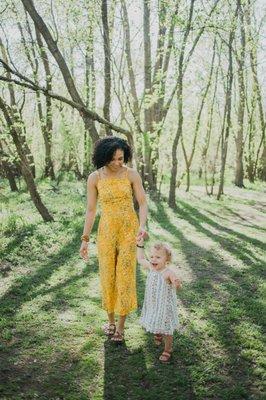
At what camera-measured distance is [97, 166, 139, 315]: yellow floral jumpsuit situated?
5.48 metres

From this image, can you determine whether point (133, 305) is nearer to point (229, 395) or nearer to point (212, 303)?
point (229, 395)

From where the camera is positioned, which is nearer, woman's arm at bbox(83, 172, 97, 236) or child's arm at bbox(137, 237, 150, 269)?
→ child's arm at bbox(137, 237, 150, 269)

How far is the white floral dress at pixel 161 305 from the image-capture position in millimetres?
5078

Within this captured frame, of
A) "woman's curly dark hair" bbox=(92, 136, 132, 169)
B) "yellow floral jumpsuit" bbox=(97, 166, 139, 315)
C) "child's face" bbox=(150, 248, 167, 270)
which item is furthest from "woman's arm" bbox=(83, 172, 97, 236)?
"child's face" bbox=(150, 248, 167, 270)

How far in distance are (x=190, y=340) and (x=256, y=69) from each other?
935 inches

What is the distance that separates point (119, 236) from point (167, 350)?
4.63 ft

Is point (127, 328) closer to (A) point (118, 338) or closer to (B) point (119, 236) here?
(A) point (118, 338)

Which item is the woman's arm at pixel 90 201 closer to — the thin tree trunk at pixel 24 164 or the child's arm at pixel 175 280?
the child's arm at pixel 175 280

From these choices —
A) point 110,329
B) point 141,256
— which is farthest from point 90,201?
point 110,329

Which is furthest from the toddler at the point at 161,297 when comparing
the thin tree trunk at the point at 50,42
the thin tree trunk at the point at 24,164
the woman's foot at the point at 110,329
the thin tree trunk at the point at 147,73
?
the thin tree trunk at the point at 147,73

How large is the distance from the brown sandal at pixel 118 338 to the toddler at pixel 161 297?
557 mm

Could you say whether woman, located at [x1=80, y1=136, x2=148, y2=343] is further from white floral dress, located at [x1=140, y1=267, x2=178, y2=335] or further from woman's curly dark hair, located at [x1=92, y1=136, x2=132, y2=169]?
white floral dress, located at [x1=140, y1=267, x2=178, y2=335]

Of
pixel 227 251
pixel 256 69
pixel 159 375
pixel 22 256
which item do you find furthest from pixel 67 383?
pixel 256 69

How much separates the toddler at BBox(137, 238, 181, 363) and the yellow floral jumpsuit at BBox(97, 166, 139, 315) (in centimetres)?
31
